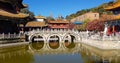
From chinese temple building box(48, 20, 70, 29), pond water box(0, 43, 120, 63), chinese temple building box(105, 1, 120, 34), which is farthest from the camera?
chinese temple building box(48, 20, 70, 29)

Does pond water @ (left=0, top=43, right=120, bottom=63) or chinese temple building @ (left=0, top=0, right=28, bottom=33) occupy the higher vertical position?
chinese temple building @ (left=0, top=0, right=28, bottom=33)

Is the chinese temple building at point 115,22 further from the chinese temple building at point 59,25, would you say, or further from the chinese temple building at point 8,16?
the chinese temple building at point 59,25

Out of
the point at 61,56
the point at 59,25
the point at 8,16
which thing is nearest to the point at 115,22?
the point at 61,56

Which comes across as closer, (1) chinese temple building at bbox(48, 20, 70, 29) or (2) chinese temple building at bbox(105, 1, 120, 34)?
(2) chinese temple building at bbox(105, 1, 120, 34)

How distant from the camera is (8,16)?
1769 inches

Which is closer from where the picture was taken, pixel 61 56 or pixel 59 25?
pixel 61 56

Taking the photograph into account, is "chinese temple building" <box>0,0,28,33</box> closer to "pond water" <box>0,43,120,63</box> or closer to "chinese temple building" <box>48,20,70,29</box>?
"pond water" <box>0,43,120,63</box>

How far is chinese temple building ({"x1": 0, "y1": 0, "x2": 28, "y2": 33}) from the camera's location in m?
45.0

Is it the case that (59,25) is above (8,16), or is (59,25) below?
below

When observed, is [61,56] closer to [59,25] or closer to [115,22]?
[115,22]

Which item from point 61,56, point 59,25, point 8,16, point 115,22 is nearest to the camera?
point 61,56

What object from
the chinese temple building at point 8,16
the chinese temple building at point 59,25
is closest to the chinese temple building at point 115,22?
the chinese temple building at point 8,16

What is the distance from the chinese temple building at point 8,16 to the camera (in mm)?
45016

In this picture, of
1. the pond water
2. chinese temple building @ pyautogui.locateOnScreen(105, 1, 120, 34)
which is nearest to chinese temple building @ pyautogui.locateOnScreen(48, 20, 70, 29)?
chinese temple building @ pyautogui.locateOnScreen(105, 1, 120, 34)
